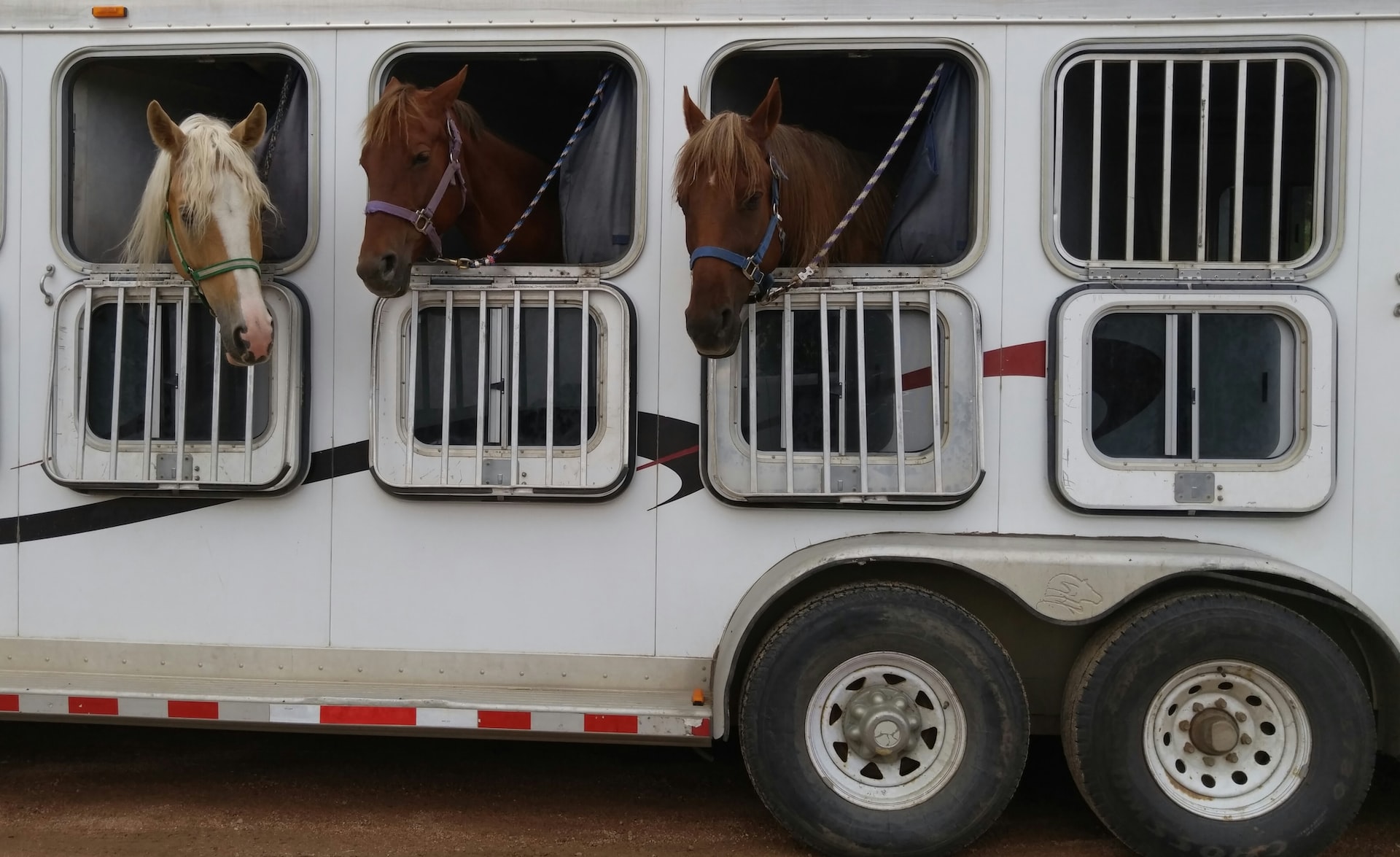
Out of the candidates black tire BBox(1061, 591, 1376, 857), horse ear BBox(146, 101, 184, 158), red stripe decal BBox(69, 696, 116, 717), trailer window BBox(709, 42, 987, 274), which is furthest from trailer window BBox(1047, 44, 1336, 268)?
red stripe decal BBox(69, 696, 116, 717)

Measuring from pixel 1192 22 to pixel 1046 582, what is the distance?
1.86m

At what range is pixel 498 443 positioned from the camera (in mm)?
3471

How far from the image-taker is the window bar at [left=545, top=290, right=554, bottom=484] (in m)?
3.41

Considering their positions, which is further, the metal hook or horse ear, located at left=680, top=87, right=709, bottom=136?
the metal hook

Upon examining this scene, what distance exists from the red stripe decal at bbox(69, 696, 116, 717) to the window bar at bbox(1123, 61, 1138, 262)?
3.70 m

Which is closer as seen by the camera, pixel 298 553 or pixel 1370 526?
pixel 1370 526

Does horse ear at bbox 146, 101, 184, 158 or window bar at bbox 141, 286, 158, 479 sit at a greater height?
horse ear at bbox 146, 101, 184, 158

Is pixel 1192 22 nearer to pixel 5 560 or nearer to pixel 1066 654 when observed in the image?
pixel 1066 654

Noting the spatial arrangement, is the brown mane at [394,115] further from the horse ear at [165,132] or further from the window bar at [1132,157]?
the window bar at [1132,157]

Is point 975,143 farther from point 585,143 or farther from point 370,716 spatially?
point 370,716

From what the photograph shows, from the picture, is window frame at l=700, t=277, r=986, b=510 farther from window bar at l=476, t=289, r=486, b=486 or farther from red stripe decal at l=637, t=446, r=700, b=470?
window bar at l=476, t=289, r=486, b=486

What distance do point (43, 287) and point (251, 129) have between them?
972 millimetres

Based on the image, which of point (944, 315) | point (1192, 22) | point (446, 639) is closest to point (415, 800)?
point (446, 639)

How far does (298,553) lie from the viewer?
141 inches
